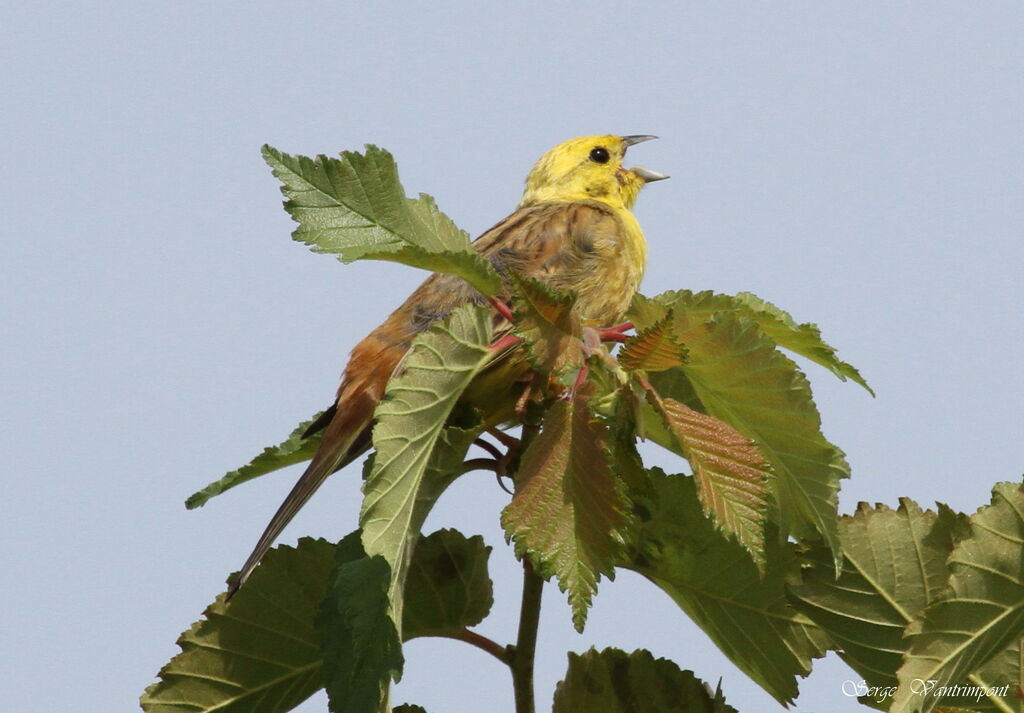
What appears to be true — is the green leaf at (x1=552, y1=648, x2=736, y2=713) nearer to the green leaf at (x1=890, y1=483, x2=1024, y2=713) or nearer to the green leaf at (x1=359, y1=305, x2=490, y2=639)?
the green leaf at (x1=890, y1=483, x2=1024, y2=713)

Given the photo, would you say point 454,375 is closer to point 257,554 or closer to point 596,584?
point 596,584

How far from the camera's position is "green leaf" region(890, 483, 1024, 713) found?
2.07 m

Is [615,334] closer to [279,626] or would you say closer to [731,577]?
[731,577]

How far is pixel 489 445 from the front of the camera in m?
2.27

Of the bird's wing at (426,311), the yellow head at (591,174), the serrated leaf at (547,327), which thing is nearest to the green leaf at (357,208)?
the serrated leaf at (547,327)

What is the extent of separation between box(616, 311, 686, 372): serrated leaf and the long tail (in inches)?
34.3

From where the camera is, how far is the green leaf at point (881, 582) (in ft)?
7.63

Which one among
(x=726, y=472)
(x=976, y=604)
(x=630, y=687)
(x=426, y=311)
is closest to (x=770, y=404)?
(x=726, y=472)

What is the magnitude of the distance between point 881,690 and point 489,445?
2.79 feet

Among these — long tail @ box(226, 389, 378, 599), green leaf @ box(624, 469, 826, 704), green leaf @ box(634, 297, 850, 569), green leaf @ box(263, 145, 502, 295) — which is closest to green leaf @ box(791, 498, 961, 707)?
green leaf @ box(624, 469, 826, 704)

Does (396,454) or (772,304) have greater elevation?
(772,304)

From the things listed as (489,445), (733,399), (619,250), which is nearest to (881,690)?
(733,399)

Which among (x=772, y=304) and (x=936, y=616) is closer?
(x=936, y=616)

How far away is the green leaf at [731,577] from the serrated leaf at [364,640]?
589 millimetres
